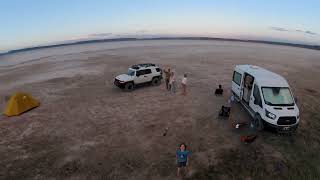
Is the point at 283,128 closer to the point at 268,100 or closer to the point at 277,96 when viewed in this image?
the point at 268,100

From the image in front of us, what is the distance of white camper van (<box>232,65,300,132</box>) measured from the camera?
12250 millimetres

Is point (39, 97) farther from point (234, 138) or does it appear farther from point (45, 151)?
point (234, 138)

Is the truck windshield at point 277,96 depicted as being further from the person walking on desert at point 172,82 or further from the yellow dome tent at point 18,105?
the yellow dome tent at point 18,105

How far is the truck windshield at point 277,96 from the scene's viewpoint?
12.9m

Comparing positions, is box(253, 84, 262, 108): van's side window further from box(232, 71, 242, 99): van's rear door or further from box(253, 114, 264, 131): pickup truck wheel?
box(232, 71, 242, 99): van's rear door

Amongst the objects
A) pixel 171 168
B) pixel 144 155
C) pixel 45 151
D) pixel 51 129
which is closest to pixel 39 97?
pixel 51 129

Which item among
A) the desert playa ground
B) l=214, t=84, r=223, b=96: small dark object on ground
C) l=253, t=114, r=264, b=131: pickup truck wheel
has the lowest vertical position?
the desert playa ground

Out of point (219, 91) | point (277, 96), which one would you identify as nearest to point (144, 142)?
point (277, 96)

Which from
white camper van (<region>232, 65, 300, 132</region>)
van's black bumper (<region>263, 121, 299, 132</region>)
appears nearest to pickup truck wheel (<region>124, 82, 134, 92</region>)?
white camper van (<region>232, 65, 300, 132</region>)

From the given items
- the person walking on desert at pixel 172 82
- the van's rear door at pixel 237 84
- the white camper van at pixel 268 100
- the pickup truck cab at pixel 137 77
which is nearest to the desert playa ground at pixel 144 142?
the white camper van at pixel 268 100

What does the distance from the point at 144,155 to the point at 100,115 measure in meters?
6.12

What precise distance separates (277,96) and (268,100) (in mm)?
681

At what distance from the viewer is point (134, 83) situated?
70.9ft

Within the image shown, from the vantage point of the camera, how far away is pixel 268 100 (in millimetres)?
13023
